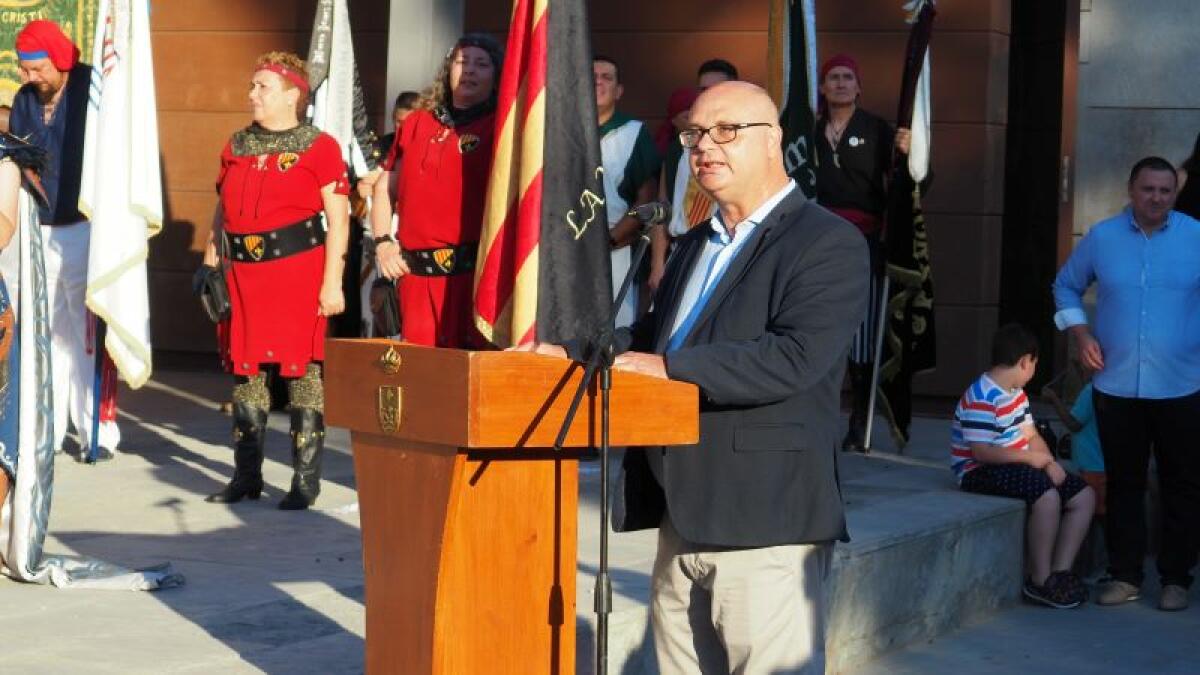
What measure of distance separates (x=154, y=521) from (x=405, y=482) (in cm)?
413

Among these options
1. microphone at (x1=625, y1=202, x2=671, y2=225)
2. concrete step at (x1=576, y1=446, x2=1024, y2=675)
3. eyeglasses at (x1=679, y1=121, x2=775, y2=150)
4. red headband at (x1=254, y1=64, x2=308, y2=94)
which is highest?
red headband at (x1=254, y1=64, x2=308, y2=94)

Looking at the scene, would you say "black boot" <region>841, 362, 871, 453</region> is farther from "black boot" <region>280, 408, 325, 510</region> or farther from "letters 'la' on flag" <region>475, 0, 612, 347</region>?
"letters 'la' on flag" <region>475, 0, 612, 347</region>

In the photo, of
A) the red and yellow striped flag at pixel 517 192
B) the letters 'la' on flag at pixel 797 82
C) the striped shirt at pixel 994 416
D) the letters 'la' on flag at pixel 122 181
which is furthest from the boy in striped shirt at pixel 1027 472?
the letters 'la' on flag at pixel 122 181

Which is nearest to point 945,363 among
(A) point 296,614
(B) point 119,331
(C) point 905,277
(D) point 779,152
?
(C) point 905,277

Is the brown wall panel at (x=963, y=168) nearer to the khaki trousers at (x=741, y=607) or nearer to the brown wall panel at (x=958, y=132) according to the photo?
the brown wall panel at (x=958, y=132)

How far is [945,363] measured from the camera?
13.5 metres

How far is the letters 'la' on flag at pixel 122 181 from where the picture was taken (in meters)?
10.2

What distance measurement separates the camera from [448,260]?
308 inches

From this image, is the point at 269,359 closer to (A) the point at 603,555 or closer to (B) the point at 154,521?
(B) the point at 154,521

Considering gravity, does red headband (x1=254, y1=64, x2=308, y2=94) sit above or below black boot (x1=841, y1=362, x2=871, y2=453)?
above

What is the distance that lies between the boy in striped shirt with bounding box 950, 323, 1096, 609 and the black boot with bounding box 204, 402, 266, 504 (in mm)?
3071

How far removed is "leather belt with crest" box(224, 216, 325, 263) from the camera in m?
9.23

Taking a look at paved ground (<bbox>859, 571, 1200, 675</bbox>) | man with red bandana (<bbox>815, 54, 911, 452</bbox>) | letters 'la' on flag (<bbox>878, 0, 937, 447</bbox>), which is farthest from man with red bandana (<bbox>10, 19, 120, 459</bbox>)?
paved ground (<bbox>859, 571, 1200, 675</bbox>)

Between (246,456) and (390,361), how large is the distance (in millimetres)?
4708
